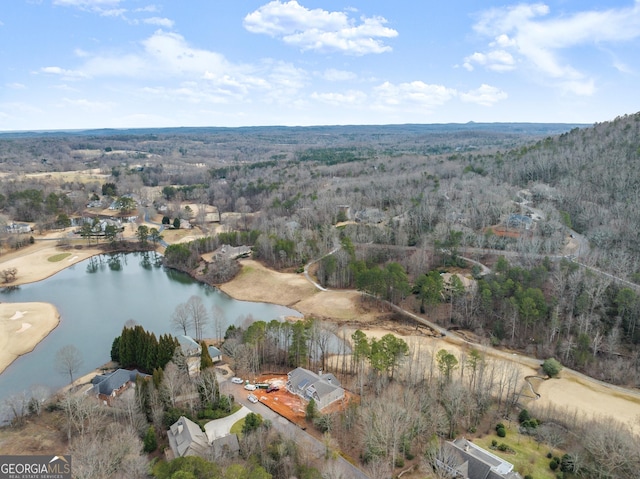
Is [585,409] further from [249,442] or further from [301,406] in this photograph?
[249,442]

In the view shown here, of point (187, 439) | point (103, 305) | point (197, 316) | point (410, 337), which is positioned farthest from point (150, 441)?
point (103, 305)

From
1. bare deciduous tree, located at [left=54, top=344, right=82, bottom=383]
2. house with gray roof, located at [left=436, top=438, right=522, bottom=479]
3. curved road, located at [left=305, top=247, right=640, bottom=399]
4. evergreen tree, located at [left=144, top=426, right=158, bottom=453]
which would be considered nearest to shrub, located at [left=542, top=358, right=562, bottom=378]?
curved road, located at [left=305, top=247, right=640, bottom=399]

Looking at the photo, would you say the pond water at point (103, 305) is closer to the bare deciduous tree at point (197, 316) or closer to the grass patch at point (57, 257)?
the bare deciduous tree at point (197, 316)

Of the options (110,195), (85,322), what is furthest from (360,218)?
(110,195)

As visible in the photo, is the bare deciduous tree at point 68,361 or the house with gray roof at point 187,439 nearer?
the house with gray roof at point 187,439

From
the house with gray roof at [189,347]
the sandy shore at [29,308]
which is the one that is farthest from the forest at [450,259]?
the sandy shore at [29,308]

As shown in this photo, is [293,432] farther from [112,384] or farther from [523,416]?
[523,416]

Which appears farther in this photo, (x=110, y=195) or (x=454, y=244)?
(x=110, y=195)
